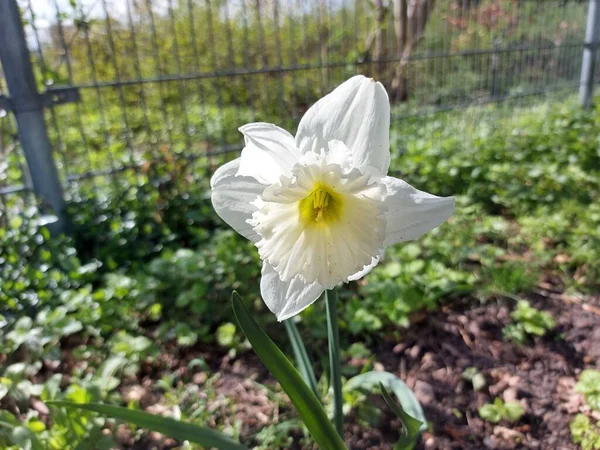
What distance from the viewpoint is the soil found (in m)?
1.36

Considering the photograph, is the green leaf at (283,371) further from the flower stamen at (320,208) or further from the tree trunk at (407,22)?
the tree trunk at (407,22)

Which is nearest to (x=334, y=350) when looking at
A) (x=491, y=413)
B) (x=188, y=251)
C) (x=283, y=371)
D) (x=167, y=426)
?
(x=283, y=371)

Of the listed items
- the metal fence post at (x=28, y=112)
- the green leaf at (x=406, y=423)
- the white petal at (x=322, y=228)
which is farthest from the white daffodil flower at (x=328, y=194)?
the metal fence post at (x=28, y=112)

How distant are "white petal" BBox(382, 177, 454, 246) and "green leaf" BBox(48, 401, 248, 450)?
0.50 m

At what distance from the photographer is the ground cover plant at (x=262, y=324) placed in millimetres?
1377

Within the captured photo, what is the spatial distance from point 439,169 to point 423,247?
1116 mm

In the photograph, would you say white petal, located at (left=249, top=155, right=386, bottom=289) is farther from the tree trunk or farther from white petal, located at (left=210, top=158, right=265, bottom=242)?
the tree trunk

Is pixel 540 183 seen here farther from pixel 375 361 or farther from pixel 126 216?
pixel 126 216

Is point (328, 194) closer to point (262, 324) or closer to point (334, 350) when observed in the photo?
point (334, 350)

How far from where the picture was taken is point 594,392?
1.36 meters

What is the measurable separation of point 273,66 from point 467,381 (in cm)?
385

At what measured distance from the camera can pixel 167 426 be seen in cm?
86

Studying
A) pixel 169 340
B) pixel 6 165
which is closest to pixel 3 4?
pixel 6 165

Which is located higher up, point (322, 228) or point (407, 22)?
point (407, 22)
